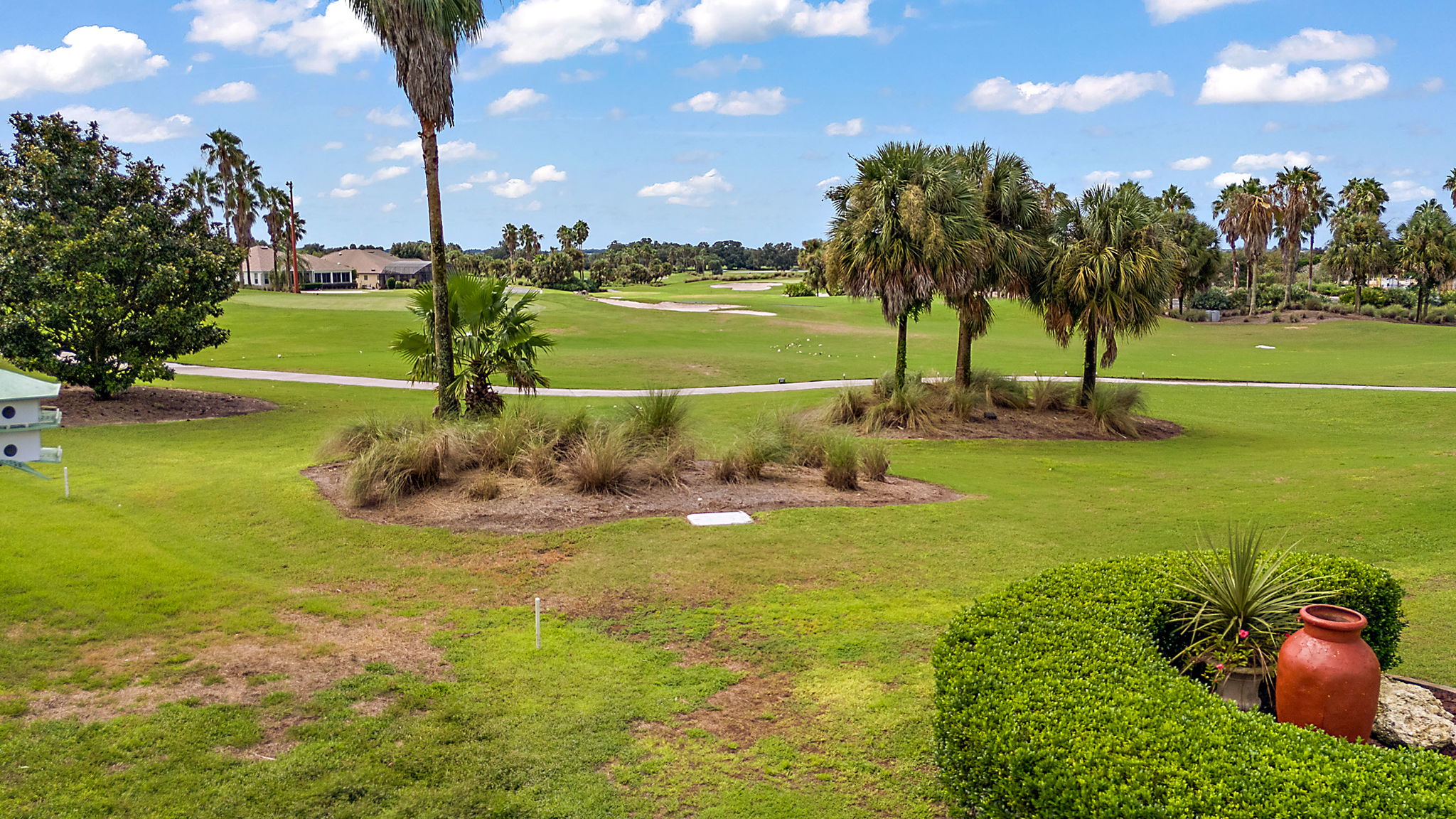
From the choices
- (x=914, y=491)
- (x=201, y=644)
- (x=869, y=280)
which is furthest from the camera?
(x=869, y=280)

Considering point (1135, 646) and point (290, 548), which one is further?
point (290, 548)

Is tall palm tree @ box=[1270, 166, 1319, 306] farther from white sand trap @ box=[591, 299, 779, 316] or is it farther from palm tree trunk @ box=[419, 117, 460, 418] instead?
palm tree trunk @ box=[419, 117, 460, 418]

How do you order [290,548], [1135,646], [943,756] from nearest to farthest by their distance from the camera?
[943,756] < [1135,646] < [290,548]

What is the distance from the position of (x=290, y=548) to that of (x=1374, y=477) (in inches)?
728

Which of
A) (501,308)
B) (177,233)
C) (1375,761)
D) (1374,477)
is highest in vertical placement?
(177,233)

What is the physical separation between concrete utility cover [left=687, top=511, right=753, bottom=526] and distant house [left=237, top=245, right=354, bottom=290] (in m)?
94.5

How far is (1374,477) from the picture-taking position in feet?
56.5

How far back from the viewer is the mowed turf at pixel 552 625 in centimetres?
600

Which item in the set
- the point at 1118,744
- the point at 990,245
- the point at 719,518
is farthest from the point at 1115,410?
the point at 1118,744

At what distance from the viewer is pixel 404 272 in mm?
114188

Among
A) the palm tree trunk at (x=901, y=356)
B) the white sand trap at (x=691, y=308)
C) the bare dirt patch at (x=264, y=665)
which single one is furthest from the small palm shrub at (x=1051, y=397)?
the white sand trap at (x=691, y=308)

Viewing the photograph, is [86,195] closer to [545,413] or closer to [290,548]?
[545,413]

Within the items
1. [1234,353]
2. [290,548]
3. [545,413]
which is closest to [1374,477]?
[545,413]

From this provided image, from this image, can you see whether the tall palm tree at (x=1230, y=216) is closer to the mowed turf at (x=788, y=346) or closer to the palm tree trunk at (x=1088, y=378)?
the mowed turf at (x=788, y=346)
